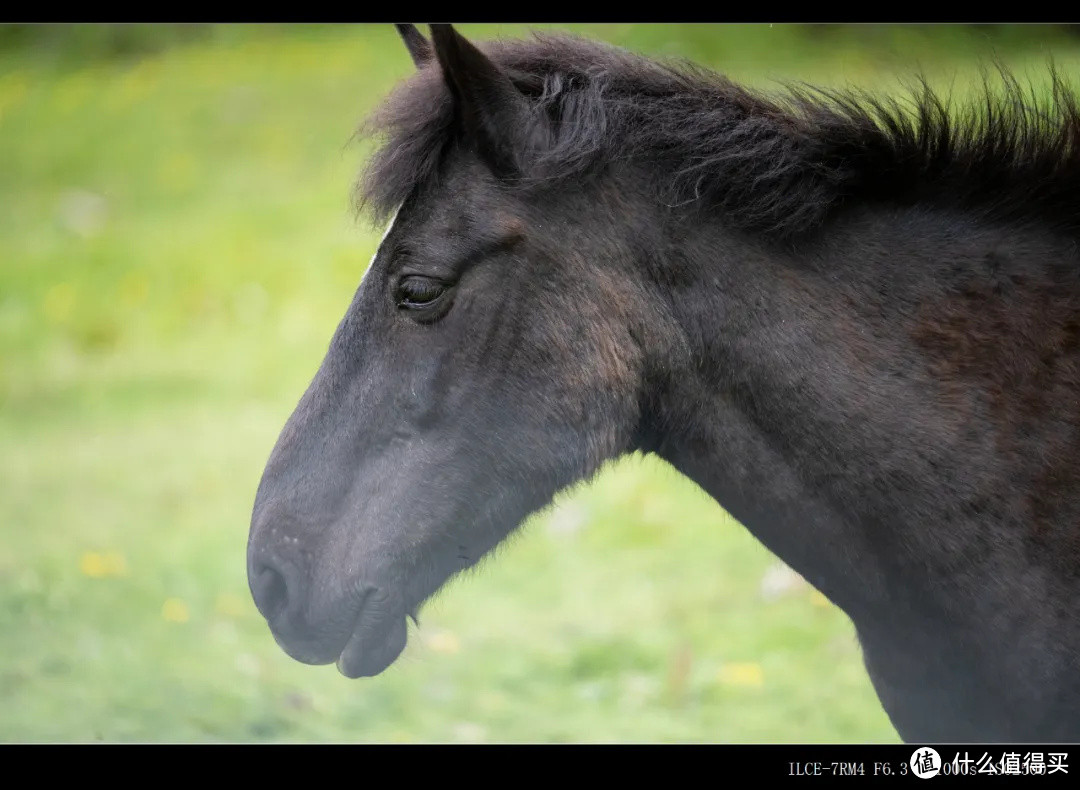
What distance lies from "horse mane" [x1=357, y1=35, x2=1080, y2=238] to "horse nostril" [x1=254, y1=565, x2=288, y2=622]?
1025 mm

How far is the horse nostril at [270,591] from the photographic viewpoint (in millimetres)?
2902

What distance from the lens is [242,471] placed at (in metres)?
9.17

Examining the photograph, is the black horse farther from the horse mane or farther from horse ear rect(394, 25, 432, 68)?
horse ear rect(394, 25, 432, 68)

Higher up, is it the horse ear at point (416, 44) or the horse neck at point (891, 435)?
the horse ear at point (416, 44)

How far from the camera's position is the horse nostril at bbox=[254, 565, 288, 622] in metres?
2.90

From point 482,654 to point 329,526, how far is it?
3864mm

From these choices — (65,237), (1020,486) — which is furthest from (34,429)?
(1020,486)

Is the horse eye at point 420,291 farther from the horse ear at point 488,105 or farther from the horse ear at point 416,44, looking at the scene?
the horse ear at point 416,44

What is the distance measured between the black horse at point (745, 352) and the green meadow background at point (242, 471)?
0.45 meters

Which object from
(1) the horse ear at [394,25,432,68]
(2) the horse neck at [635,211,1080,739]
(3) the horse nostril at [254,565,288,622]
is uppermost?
(1) the horse ear at [394,25,432,68]

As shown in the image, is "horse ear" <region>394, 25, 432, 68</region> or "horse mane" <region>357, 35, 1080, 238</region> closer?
"horse mane" <region>357, 35, 1080, 238</region>
